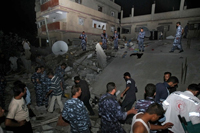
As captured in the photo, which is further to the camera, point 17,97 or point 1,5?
point 1,5

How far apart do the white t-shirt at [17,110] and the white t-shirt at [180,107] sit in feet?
9.56

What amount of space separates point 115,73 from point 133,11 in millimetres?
Answer: 20077

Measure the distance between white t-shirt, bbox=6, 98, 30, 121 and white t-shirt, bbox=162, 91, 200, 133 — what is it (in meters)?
2.91

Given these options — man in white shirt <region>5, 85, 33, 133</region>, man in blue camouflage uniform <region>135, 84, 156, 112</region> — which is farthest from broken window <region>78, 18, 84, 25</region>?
man in blue camouflage uniform <region>135, 84, 156, 112</region>

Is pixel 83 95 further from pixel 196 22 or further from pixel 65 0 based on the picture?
pixel 196 22

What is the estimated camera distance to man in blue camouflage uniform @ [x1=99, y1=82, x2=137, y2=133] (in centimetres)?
201

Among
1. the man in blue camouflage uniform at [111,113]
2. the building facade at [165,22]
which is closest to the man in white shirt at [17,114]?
the man in blue camouflage uniform at [111,113]

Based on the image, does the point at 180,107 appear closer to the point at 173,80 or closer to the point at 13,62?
the point at 173,80

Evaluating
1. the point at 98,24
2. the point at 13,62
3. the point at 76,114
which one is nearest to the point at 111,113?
the point at 76,114

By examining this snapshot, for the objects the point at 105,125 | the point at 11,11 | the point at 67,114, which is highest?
the point at 11,11

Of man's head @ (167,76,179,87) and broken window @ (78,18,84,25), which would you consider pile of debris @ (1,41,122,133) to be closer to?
man's head @ (167,76,179,87)

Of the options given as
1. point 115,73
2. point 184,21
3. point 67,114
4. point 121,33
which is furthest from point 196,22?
point 67,114

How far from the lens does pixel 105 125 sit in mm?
2162

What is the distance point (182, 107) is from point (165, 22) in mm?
20700
